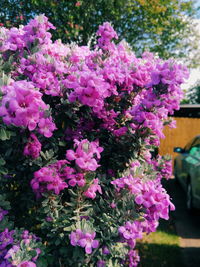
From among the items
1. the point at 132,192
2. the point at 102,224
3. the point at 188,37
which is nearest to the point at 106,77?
the point at 132,192

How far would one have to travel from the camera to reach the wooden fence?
43.1 ft

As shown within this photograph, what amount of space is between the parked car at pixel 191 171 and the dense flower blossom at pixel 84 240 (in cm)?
423

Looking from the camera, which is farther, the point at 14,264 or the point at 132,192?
the point at 132,192

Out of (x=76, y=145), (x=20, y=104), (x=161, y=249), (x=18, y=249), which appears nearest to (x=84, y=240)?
(x=18, y=249)

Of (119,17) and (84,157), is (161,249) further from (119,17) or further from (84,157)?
(119,17)

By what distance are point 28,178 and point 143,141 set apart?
104 centimetres

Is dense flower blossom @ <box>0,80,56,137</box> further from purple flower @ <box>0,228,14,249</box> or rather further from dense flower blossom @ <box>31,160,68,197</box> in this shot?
purple flower @ <box>0,228,14,249</box>

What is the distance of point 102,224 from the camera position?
235cm

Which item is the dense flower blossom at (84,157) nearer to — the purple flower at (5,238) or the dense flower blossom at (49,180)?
the dense flower blossom at (49,180)

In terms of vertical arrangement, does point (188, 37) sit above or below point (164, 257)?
above

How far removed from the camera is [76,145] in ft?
7.55

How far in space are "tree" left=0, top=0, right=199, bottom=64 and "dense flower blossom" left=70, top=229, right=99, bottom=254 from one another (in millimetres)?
11943

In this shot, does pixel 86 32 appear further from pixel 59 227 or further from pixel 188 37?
pixel 59 227

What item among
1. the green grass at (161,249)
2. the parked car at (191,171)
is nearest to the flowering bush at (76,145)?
the green grass at (161,249)
